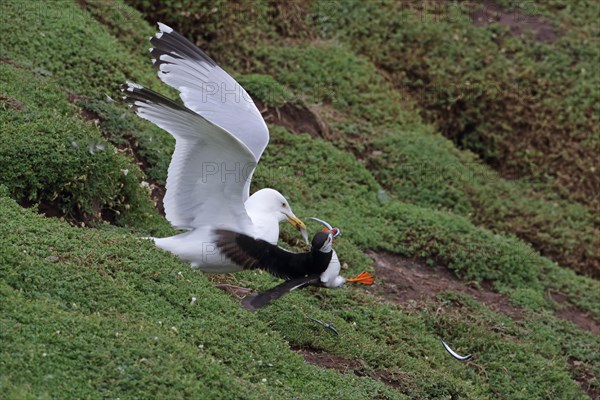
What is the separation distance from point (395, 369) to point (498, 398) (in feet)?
3.74

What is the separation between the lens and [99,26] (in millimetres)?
10430

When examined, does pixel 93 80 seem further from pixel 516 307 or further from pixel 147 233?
pixel 516 307

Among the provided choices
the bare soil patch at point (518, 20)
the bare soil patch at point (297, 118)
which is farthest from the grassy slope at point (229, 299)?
the bare soil patch at point (518, 20)

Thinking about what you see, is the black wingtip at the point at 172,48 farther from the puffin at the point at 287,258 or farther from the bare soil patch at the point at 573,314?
the bare soil patch at the point at 573,314

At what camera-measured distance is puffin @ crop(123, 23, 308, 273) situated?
6645 mm

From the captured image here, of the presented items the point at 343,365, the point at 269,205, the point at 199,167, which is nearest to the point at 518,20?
the point at 269,205

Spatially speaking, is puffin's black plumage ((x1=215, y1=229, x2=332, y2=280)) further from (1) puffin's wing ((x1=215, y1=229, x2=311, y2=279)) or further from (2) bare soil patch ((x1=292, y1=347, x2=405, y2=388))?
(2) bare soil patch ((x1=292, y1=347, x2=405, y2=388))

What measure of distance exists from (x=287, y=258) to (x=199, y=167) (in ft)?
2.89

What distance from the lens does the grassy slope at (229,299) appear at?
546 centimetres

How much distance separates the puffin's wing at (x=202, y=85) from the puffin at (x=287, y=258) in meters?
0.94

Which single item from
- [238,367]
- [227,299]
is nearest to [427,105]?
[227,299]

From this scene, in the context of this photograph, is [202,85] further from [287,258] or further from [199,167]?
[287,258]

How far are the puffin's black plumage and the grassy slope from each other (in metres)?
0.30

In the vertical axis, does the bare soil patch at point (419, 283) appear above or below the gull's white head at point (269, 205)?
below
